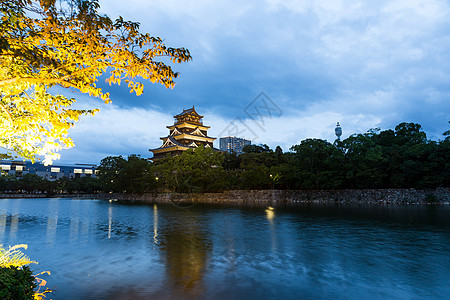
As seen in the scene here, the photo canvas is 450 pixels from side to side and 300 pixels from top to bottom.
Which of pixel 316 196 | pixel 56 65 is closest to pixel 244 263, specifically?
pixel 56 65

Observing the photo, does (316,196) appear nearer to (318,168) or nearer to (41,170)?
(318,168)

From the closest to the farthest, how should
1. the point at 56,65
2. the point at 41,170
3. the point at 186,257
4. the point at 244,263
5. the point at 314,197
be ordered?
the point at 56,65, the point at 244,263, the point at 186,257, the point at 314,197, the point at 41,170

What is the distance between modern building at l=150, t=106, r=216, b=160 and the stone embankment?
10618 millimetres

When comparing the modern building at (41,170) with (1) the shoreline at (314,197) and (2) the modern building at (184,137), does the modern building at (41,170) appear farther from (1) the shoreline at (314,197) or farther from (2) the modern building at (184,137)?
(1) the shoreline at (314,197)

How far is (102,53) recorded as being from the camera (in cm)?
487

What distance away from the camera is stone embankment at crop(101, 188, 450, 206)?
29.8 meters

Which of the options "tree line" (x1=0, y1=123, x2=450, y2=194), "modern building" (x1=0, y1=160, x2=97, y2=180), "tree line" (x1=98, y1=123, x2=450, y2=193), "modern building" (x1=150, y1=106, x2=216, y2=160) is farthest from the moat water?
"modern building" (x1=0, y1=160, x2=97, y2=180)

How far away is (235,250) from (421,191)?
29167 millimetres

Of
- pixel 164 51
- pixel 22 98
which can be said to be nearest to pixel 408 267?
pixel 164 51

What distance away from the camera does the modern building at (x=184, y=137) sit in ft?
185

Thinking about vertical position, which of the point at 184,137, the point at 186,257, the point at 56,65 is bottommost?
the point at 186,257

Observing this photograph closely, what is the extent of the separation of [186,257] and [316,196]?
104 ft

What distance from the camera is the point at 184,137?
194 ft

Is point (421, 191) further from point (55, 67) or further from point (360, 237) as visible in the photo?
point (55, 67)
